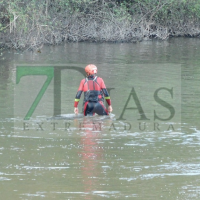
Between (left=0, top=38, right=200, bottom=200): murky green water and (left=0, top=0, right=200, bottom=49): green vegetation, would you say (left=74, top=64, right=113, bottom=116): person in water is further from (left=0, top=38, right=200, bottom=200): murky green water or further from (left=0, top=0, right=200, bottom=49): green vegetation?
(left=0, top=0, right=200, bottom=49): green vegetation

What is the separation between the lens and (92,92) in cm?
1151

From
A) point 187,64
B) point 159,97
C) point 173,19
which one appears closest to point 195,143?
point 159,97

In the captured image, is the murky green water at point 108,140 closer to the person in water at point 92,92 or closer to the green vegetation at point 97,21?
the person in water at point 92,92

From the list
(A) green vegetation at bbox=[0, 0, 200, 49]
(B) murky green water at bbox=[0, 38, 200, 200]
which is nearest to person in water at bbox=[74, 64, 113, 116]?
(B) murky green water at bbox=[0, 38, 200, 200]

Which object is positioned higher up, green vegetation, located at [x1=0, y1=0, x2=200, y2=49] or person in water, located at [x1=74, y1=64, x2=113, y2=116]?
green vegetation, located at [x1=0, y1=0, x2=200, y2=49]

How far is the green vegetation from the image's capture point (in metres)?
25.4

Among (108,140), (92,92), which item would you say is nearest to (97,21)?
(92,92)

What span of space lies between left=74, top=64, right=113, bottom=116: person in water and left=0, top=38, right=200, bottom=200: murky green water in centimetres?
27

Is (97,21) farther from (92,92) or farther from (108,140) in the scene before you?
(108,140)

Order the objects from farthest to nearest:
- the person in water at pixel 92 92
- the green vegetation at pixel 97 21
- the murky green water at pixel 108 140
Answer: the green vegetation at pixel 97 21
the person in water at pixel 92 92
the murky green water at pixel 108 140

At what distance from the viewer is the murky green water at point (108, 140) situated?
7203mm

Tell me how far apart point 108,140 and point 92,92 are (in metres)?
1.84

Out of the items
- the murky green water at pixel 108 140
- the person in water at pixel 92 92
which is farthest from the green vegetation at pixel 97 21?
the person in water at pixel 92 92

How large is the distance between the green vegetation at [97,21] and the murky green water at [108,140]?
19.0 feet
